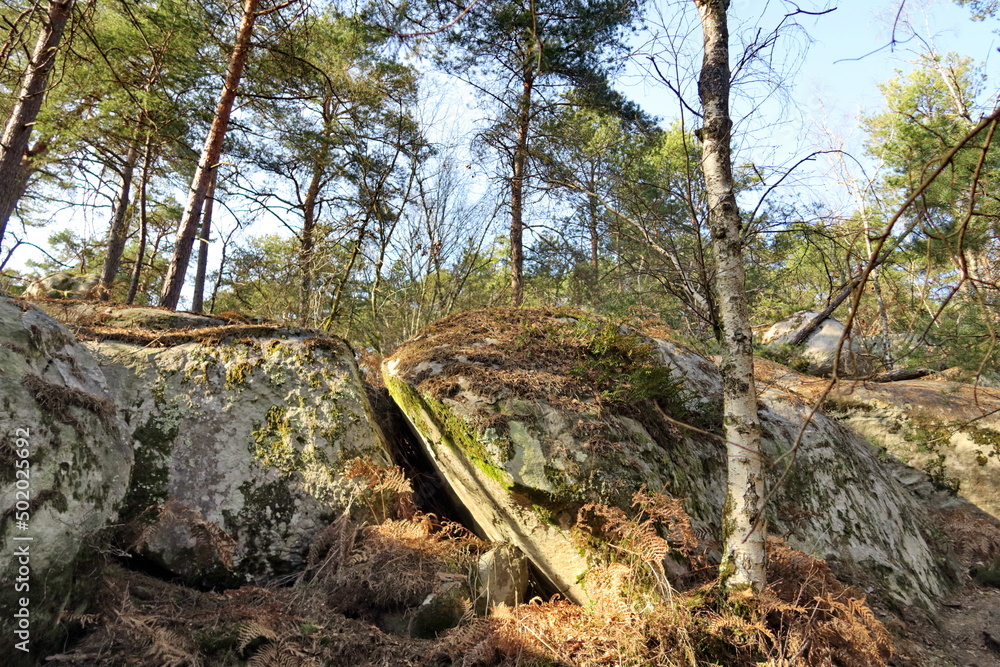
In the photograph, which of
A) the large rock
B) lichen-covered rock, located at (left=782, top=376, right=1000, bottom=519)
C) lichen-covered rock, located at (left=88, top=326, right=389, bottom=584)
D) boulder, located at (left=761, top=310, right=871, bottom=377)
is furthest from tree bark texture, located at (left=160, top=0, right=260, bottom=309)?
boulder, located at (left=761, top=310, right=871, bottom=377)

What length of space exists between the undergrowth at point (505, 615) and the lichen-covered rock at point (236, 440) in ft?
0.67

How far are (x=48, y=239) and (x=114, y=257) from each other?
11.7 meters

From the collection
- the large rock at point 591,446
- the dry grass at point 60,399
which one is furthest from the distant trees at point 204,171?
the dry grass at point 60,399

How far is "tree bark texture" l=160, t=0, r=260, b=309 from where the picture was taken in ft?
24.6

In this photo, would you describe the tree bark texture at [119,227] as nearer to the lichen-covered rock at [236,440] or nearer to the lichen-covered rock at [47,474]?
the lichen-covered rock at [236,440]

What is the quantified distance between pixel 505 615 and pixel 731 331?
88.6 inches

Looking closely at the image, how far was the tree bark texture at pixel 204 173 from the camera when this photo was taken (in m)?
7.49

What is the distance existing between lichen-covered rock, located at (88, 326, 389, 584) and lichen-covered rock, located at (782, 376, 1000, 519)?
234 inches

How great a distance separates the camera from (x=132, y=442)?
3.43m

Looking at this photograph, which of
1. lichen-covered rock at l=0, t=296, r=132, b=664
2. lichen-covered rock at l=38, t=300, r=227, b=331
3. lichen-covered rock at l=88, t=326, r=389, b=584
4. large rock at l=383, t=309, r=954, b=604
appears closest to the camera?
lichen-covered rock at l=0, t=296, r=132, b=664

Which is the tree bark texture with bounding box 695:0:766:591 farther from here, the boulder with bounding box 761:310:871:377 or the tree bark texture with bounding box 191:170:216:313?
the tree bark texture with bounding box 191:170:216:313

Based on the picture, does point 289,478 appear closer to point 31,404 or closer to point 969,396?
point 31,404

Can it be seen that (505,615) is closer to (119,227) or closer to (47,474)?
(47,474)

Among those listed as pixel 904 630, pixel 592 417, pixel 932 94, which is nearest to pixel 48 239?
pixel 592 417
